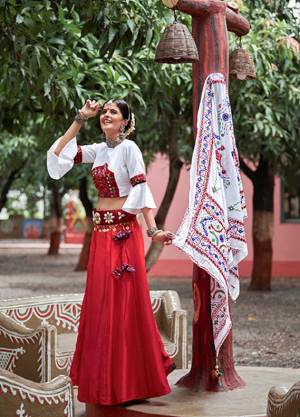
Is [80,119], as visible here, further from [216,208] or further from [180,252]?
[180,252]

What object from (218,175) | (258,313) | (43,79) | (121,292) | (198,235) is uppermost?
(43,79)

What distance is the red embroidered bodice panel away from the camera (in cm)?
612

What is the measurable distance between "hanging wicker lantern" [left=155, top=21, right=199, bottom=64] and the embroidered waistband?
3.54 feet

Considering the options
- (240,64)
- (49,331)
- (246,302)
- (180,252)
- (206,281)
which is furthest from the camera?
(180,252)

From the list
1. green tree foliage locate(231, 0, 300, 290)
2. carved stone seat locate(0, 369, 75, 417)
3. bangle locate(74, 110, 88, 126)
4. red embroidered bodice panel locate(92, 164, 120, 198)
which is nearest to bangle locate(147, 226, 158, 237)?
red embroidered bodice panel locate(92, 164, 120, 198)

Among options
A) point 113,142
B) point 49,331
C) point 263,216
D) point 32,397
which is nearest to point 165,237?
point 113,142

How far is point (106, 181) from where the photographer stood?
20.1 feet

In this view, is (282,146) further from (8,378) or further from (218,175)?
(8,378)

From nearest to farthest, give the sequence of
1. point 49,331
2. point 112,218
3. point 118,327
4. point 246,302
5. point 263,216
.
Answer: point 118,327
point 112,218
point 49,331
point 246,302
point 263,216

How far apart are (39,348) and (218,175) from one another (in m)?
1.75

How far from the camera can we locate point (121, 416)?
19.8 feet

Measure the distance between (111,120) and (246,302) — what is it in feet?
36.0

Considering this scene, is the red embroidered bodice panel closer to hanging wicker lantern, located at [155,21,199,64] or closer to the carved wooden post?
the carved wooden post

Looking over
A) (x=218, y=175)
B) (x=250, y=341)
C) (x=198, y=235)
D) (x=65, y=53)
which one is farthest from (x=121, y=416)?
(x=250, y=341)
